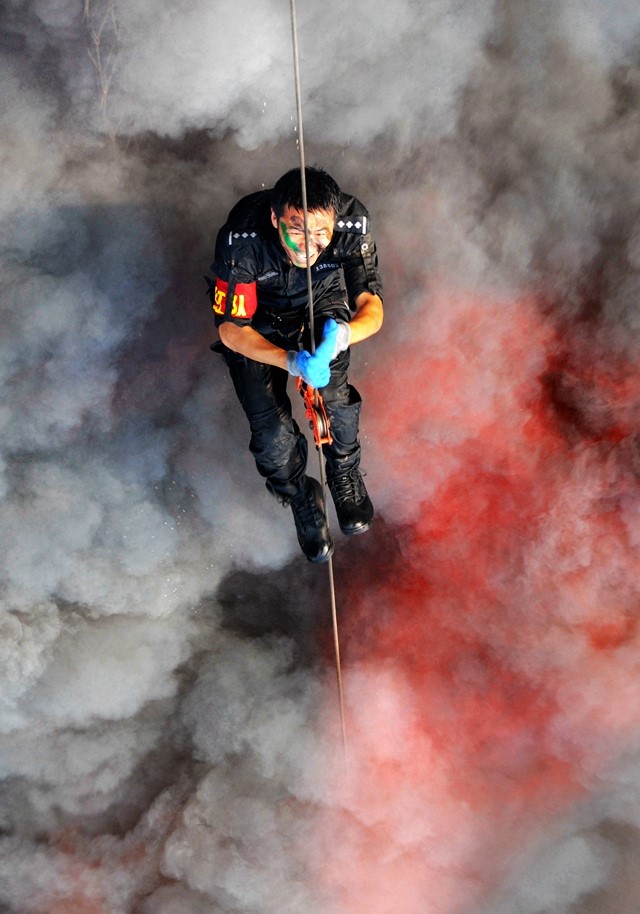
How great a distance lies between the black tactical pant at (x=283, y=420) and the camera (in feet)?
9.99

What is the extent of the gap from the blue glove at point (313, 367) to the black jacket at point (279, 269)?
338mm

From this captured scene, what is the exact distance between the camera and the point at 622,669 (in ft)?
11.8

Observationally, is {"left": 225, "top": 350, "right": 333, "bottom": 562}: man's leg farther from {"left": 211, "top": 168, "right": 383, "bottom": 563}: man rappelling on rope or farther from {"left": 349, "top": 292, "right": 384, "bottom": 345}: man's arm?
{"left": 349, "top": 292, "right": 384, "bottom": 345}: man's arm

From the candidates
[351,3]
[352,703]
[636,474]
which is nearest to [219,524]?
[352,703]

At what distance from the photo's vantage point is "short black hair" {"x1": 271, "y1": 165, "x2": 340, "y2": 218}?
2.62m

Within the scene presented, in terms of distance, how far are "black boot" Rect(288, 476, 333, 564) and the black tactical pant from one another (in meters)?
0.05

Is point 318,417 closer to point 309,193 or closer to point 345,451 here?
point 345,451

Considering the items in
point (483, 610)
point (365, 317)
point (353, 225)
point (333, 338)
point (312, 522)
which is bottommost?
point (483, 610)

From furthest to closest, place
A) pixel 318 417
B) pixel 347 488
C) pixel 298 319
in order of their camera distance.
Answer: pixel 347 488, pixel 298 319, pixel 318 417

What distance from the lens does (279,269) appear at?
9.59ft

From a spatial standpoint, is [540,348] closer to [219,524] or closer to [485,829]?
[219,524]

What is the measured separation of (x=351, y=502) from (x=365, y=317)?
0.81 meters

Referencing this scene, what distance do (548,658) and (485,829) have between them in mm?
844

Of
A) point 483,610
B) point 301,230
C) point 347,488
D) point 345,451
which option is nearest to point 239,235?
point 301,230
